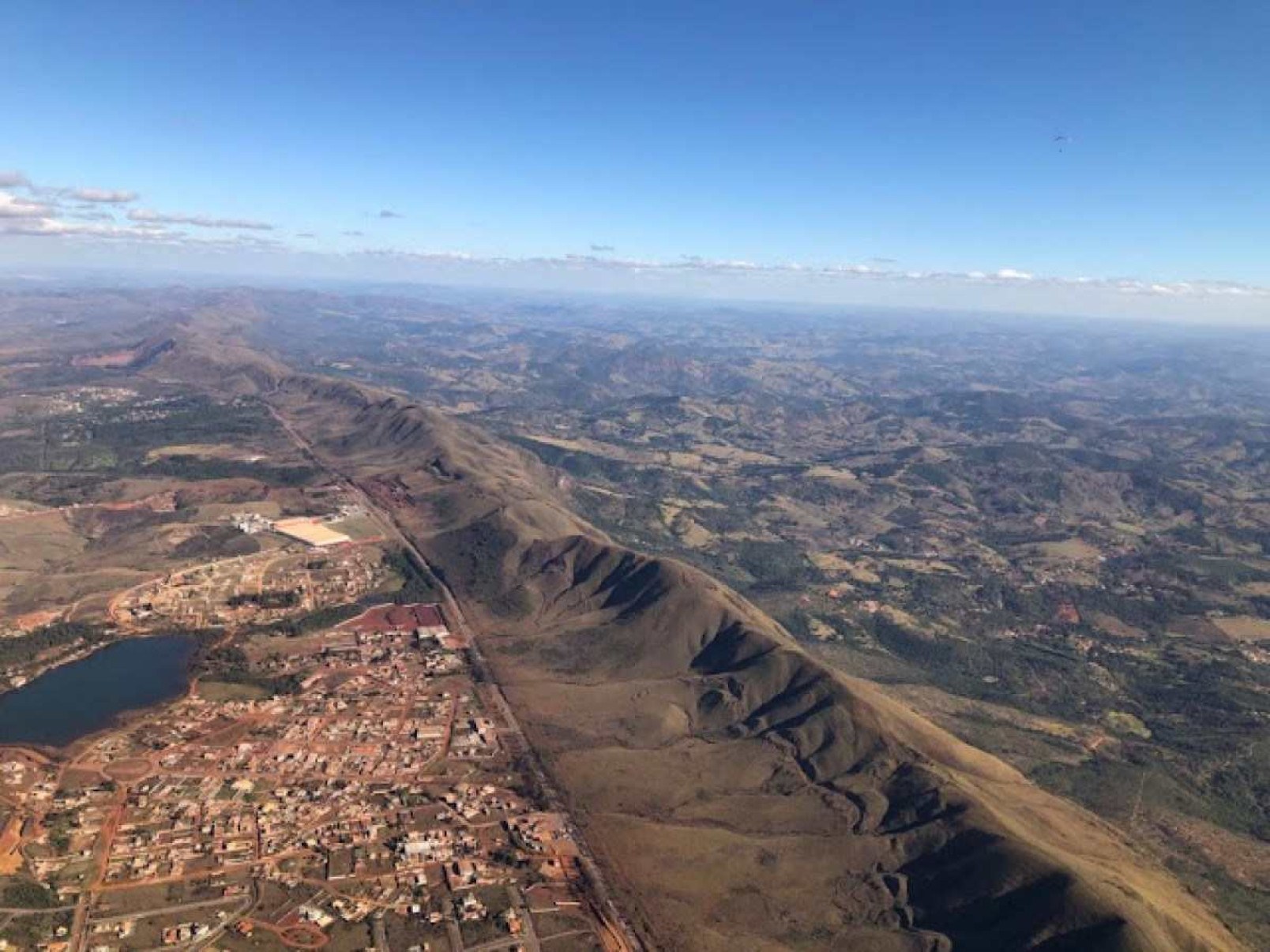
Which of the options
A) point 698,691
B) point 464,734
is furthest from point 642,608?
point 464,734

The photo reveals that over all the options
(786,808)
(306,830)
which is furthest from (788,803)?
(306,830)

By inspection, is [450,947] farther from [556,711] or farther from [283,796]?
[556,711]

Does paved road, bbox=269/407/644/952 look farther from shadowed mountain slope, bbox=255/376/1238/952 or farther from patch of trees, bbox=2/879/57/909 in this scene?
patch of trees, bbox=2/879/57/909

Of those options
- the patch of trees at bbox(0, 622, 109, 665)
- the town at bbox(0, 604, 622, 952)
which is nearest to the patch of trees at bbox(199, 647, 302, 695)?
the town at bbox(0, 604, 622, 952)

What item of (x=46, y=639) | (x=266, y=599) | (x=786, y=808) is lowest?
(x=266, y=599)

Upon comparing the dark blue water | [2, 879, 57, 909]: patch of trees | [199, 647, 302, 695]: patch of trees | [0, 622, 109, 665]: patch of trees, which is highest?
[2, 879, 57, 909]: patch of trees

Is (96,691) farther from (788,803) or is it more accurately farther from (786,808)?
(788,803)
